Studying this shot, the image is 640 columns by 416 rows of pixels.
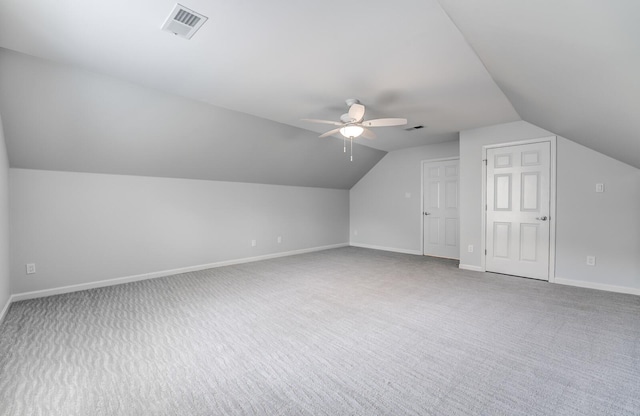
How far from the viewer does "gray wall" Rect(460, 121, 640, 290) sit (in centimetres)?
359

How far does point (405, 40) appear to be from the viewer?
2.24 metres

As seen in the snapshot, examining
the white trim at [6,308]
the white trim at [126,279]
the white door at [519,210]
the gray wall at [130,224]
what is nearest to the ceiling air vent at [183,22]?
the gray wall at [130,224]

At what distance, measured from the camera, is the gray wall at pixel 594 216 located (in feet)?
11.8

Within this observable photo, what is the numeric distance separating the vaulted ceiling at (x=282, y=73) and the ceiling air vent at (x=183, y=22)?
6cm

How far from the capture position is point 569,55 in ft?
5.78

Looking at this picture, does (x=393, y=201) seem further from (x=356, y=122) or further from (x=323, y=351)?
(x=323, y=351)

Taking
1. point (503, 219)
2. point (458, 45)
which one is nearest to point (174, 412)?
point (458, 45)

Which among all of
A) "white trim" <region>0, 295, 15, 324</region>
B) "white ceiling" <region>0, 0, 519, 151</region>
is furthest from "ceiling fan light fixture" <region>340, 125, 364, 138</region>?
"white trim" <region>0, 295, 15, 324</region>

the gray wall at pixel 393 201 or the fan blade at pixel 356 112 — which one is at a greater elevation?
the fan blade at pixel 356 112

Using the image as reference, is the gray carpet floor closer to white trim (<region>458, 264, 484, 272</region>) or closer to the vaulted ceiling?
white trim (<region>458, 264, 484, 272</region>)

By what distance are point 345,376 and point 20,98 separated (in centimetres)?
400

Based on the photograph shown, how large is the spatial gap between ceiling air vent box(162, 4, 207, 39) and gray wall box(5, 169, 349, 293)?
2.86 metres

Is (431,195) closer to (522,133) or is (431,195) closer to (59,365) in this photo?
(522,133)

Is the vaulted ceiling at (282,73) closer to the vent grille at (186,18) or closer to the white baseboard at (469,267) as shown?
the vent grille at (186,18)
